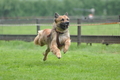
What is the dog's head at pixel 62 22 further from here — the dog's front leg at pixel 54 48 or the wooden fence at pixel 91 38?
the wooden fence at pixel 91 38

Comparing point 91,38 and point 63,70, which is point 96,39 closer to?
point 91,38

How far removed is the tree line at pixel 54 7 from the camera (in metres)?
53.9

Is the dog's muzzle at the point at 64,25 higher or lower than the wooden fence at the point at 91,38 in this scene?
higher

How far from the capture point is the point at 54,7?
58219 mm

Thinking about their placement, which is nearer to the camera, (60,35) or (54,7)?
(60,35)

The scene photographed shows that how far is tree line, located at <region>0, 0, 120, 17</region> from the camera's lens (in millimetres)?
53906

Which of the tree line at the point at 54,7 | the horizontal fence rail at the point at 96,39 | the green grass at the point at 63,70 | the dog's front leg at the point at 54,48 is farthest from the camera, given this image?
the tree line at the point at 54,7

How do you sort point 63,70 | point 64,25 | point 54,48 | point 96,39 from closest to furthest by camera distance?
point 63,70 → point 54,48 → point 64,25 → point 96,39

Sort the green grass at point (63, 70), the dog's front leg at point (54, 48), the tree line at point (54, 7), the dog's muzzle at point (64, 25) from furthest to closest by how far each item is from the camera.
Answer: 1. the tree line at point (54, 7)
2. the dog's muzzle at point (64, 25)
3. the dog's front leg at point (54, 48)
4. the green grass at point (63, 70)

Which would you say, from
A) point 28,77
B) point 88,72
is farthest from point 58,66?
point 28,77

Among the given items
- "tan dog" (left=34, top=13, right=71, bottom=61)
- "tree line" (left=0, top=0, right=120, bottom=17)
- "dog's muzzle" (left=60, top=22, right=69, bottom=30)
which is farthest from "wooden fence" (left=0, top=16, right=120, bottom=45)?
"tree line" (left=0, top=0, right=120, bottom=17)

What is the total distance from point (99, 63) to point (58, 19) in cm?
190

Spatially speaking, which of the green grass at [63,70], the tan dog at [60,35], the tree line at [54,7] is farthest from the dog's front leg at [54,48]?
the tree line at [54,7]

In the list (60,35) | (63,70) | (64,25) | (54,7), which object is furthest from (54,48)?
(54,7)
